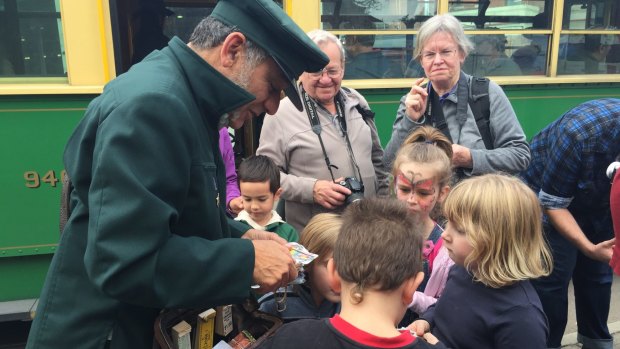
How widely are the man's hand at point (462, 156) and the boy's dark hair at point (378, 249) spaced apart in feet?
3.51

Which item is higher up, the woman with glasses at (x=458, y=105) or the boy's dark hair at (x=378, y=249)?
the woman with glasses at (x=458, y=105)

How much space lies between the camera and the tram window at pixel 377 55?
11.3ft

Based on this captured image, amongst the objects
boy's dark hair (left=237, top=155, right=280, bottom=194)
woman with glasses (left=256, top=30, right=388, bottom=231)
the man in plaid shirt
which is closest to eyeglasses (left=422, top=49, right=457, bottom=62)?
woman with glasses (left=256, top=30, right=388, bottom=231)

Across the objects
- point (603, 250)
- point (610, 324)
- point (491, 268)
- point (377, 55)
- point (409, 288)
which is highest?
point (377, 55)

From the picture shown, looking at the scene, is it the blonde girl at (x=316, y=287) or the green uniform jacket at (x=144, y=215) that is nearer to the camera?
the green uniform jacket at (x=144, y=215)

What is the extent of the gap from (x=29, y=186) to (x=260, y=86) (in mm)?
2271

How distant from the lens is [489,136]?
2535 millimetres

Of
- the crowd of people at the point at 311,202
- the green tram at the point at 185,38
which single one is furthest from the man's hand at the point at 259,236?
the green tram at the point at 185,38

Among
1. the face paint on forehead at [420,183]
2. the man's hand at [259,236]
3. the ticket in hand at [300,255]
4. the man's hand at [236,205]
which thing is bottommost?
the man's hand at [236,205]

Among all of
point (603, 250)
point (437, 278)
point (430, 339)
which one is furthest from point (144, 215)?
point (603, 250)

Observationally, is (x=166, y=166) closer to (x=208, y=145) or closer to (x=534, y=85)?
(x=208, y=145)

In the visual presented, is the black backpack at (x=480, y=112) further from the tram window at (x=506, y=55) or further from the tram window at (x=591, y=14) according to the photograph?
the tram window at (x=591, y=14)

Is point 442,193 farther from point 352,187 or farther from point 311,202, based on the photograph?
point 311,202

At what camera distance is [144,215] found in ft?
3.49
